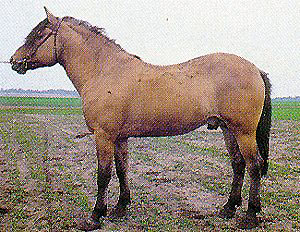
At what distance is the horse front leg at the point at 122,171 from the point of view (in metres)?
5.08

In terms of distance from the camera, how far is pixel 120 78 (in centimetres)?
466

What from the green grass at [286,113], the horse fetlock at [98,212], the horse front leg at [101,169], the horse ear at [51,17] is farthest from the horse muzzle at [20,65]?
the green grass at [286,113]

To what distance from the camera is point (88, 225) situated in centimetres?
451

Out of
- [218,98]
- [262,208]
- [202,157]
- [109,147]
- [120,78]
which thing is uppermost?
[120,78]

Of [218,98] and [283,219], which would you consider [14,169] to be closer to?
[218,98]

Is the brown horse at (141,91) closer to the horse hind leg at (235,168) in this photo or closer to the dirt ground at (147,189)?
the horse hind leg at (235,168)

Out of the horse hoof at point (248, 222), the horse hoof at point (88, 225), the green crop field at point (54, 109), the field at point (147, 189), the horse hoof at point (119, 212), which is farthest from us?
the green crop field at point (54, 109)

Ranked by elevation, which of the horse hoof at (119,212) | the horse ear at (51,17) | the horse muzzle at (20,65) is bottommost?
the horse hoof at (119,212)

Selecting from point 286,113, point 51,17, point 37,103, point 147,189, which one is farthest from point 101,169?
point 37,103

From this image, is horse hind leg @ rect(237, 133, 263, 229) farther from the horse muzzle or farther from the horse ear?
the horse muzzle

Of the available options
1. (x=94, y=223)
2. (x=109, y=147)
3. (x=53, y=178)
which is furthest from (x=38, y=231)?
(x=53, y=178)

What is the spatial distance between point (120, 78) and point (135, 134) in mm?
925

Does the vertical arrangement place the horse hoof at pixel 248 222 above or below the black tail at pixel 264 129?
below

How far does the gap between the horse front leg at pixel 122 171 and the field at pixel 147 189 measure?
0.19 metres
